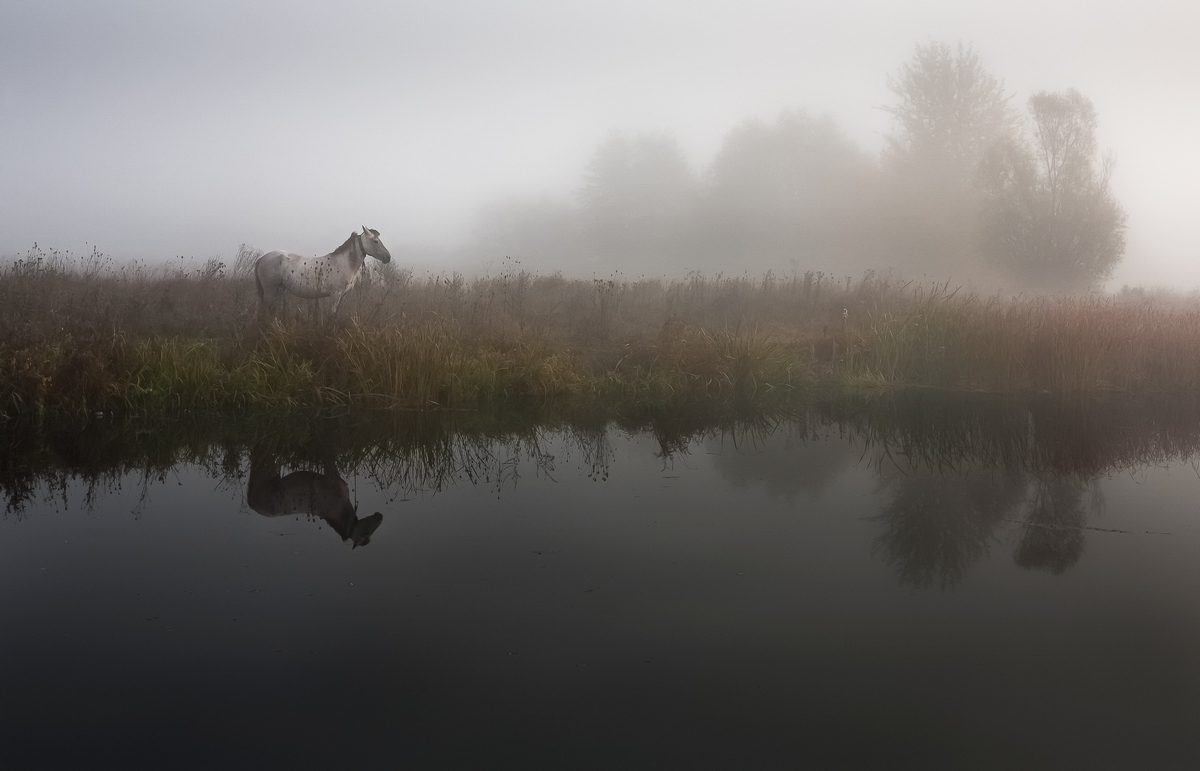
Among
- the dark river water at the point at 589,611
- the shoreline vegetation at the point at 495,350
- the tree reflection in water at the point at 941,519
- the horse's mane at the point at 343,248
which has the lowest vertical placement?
the dark river water at the point at 589,611

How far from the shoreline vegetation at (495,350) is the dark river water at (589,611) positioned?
165 centimetres

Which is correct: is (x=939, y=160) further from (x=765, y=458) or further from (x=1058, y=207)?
(x=765, y=458)

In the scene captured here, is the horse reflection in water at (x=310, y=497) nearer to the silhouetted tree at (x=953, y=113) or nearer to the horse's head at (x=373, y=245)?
the horse's head at (x=373, y=245)

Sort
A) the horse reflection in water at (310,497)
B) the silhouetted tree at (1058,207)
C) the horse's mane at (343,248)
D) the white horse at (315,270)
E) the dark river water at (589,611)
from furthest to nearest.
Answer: the silhouetted tree at (1058,207)
the horse's mane at (343,248)
the white horse at (315,270)
the horse reflection in water at (310,497)
the dark river water at (589,611)

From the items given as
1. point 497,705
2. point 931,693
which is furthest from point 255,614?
point 931,693

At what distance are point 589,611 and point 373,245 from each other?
8353 mm

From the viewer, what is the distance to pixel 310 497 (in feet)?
14.9

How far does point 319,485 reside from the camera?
4.76 metres

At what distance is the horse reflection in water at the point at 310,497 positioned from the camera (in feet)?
13.3

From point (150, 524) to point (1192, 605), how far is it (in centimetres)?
521

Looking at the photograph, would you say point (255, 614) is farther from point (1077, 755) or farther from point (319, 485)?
point (1077, 755)

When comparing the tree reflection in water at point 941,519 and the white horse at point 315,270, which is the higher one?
the white horse at point 315,270

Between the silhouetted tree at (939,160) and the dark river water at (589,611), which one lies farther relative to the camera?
the silhouetted tree at (939,160)

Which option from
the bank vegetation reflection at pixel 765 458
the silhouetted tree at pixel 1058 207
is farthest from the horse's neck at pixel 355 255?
the silhouetted tree at pixel 1058 207
